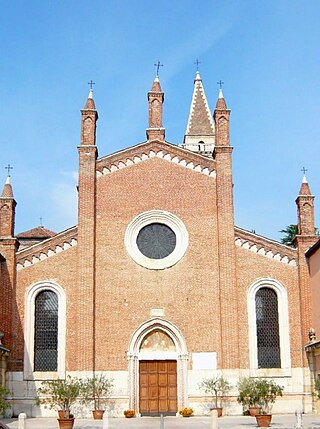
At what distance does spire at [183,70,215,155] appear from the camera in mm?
51062

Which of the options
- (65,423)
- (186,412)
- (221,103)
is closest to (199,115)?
(221,103)

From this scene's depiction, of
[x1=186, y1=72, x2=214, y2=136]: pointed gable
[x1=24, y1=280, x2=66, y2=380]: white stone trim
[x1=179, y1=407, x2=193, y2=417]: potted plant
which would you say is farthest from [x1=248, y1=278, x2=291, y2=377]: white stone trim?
[x1=186, y1=72, x2=214, y2=136]: pointed gable

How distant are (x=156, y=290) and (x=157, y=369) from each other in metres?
3.37

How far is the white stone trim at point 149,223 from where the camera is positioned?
2714 cm

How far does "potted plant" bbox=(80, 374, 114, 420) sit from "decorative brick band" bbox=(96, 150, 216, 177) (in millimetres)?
8966

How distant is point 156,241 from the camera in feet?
91.1

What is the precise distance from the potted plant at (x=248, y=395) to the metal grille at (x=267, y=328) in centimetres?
149

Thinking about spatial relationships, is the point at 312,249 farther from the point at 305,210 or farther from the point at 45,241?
the point at 45,241

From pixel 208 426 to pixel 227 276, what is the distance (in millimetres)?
7440

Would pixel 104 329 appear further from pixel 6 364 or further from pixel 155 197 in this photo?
pixel 155 197

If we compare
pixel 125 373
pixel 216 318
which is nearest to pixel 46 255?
pixel 125 373

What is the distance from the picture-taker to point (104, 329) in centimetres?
2622

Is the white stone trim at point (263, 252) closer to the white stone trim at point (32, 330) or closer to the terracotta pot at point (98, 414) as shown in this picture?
the white stone trim at point (32, 330)

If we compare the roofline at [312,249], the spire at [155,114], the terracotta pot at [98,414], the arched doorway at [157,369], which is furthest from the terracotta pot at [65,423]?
the spire at [155,114]
